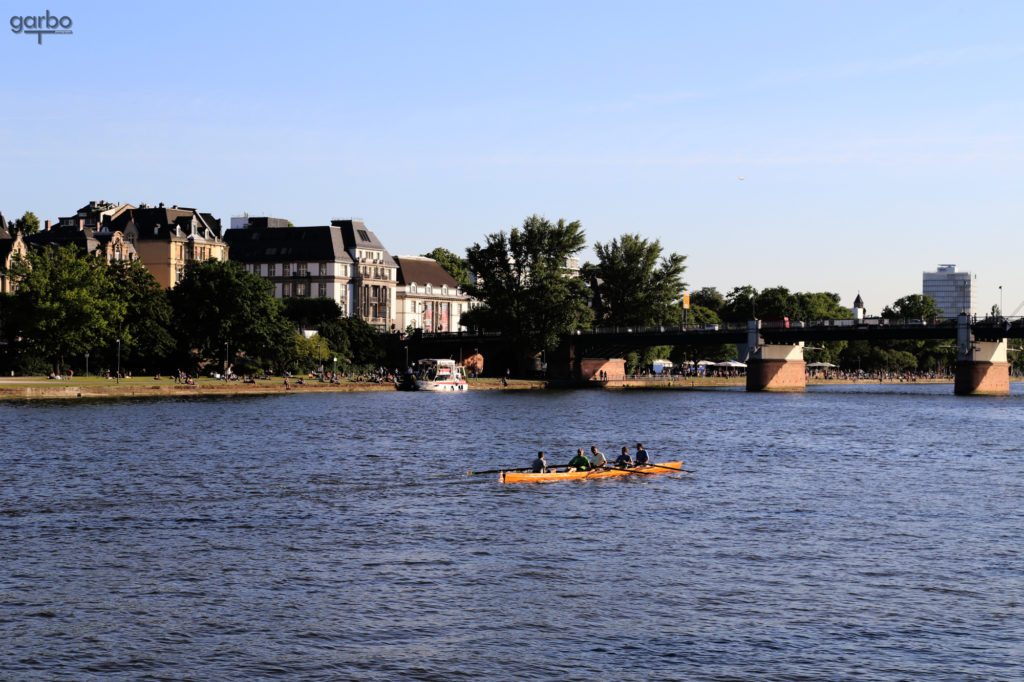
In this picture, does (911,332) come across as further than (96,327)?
Yes

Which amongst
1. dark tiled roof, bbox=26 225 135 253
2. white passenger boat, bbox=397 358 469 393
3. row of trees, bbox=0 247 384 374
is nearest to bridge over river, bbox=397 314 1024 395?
white passenger boat, bbox=397 358 469 393

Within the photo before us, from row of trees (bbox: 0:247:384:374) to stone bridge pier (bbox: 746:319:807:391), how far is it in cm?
6905

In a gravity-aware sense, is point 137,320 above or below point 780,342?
above

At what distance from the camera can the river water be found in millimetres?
27625

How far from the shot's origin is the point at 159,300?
150375 mm

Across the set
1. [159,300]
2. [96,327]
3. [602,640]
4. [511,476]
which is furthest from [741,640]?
[159,300]

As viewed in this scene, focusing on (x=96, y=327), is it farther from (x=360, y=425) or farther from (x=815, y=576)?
(x=815, y=576)

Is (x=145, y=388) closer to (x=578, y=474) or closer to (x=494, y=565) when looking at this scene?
(x=578, y=474)

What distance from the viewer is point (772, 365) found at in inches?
7308

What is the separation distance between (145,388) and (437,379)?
164 feet

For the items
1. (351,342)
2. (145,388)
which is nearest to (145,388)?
(145,388)

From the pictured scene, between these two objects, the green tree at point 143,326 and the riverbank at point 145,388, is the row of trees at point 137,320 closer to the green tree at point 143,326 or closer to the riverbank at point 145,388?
the green tree at point 143,326

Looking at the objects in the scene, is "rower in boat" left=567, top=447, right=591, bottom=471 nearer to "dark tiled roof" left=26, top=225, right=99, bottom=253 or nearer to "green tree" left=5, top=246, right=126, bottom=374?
"green tree" left=5, top=246, right=126, bottom=374

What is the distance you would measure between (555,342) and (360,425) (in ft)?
280
